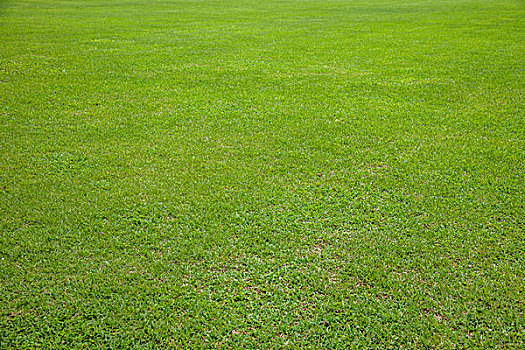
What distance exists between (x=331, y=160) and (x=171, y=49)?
6946 millimetres

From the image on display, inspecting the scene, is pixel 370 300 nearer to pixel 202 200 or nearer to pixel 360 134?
pixel 202 200

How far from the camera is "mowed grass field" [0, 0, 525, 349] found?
2.20 meters

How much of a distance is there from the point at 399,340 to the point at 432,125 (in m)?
3.37

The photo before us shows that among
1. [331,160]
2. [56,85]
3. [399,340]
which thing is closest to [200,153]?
[331,160]

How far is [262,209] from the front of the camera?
3154 millimetres

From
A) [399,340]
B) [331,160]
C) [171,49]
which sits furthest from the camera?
[171,49]

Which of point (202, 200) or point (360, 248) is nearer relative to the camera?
point (360, 248)

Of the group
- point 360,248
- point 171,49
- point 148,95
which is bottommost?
point 360,248

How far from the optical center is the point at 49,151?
13.4ft

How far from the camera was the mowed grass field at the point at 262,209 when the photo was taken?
86.7 inches

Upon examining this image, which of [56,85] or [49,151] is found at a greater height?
[56,85]

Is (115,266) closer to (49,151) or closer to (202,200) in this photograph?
(202,200)

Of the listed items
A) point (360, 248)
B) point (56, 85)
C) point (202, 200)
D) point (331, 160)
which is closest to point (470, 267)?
point (360, 248)

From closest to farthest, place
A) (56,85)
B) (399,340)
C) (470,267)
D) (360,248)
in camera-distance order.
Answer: (399,340), (470,267), (360,248), (56,85)
